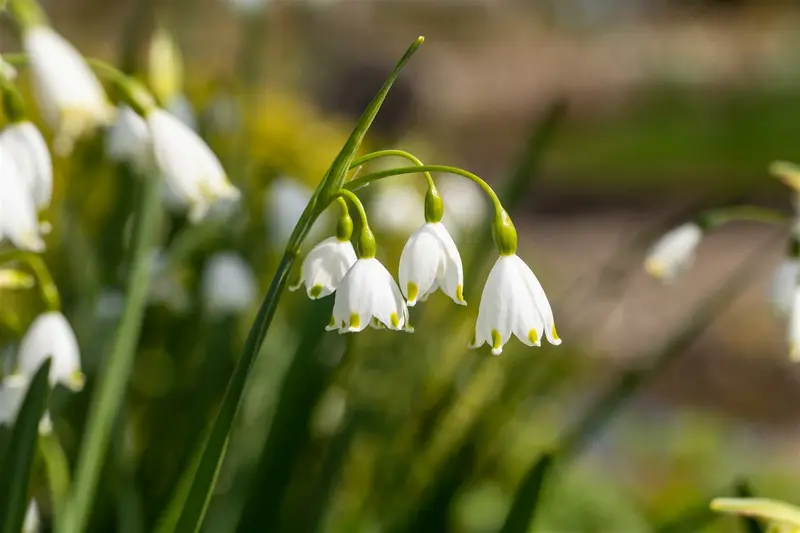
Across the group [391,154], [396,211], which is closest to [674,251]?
[391,154]

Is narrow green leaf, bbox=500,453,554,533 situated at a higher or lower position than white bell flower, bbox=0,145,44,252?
lower

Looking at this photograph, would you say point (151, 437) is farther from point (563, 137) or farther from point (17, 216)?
point (563, 137)

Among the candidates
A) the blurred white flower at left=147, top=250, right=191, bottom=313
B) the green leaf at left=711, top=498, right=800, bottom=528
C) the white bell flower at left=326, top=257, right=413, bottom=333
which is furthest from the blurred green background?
the white bell flower at left=326, top=257, right=413, bottom=333

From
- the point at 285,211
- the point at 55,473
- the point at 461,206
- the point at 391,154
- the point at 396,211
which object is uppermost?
the point at 461,206

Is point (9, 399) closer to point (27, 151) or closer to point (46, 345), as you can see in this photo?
point (46, 345)

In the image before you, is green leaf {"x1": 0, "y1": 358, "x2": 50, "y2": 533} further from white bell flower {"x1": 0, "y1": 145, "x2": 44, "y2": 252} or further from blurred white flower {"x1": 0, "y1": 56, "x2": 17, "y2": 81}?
blurred white flower {"x1": 0, "y1": 56, "x2": 17, "y2": 81}

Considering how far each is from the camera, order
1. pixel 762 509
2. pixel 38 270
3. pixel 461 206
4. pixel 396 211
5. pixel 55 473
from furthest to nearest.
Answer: pixel 461 206 < pixel 396 211 < pixel 55 473 < pixel 38 270 < pixel 762 509

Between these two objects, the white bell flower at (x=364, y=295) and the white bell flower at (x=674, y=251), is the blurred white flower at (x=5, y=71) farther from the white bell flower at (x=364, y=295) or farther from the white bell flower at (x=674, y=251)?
the white bell flower at (x=674, y=251)
